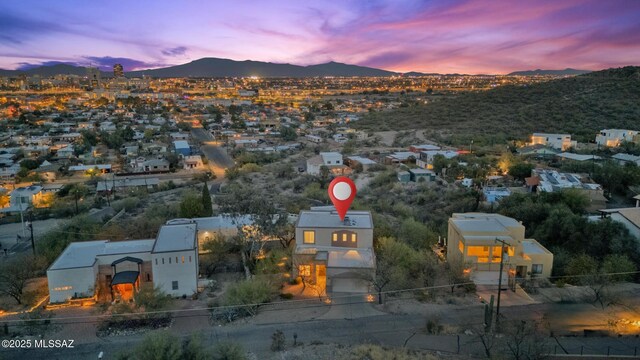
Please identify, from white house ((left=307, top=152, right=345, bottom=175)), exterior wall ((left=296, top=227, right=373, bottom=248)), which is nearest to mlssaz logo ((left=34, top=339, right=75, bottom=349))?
exterior wall ((left=296, top=227, right=373, bottom=248))

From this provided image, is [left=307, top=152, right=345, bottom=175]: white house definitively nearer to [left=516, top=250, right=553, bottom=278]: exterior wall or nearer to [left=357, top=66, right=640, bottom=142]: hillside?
[left=357, top=66, right=640, bottom=142]: hillside

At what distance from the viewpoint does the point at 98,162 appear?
49781 millimetres

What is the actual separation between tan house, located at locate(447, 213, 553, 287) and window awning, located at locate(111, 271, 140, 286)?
12598mm

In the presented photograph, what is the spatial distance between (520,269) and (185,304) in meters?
13.3

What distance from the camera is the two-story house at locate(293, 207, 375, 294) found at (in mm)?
17031

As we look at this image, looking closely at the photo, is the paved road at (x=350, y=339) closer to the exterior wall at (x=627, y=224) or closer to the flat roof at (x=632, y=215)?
the exterior wall at (x=627, y=224)

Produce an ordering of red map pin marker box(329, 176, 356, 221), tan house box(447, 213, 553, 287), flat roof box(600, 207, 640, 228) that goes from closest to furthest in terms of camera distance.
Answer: tan house box(447, 213, 553, 287)
red map pin marker box(329, 176, 356, 221)
flat roof box(600, 207, 640, 228)

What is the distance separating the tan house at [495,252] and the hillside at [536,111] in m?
37.2

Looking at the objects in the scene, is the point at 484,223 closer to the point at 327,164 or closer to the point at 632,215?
the point at 632,215

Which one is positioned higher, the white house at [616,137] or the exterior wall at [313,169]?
the white house at [616,137]

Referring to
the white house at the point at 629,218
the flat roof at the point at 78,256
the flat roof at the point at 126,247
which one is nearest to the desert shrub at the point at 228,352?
the flat roof at the point at 126,247

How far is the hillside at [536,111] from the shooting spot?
189ft

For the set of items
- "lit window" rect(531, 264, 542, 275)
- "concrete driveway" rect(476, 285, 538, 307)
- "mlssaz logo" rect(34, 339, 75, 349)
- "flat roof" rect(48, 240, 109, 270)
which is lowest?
"mlssaz logo" rect(34, 339, 75, 349)

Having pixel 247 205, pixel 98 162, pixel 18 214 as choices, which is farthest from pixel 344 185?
pixel 98 162
